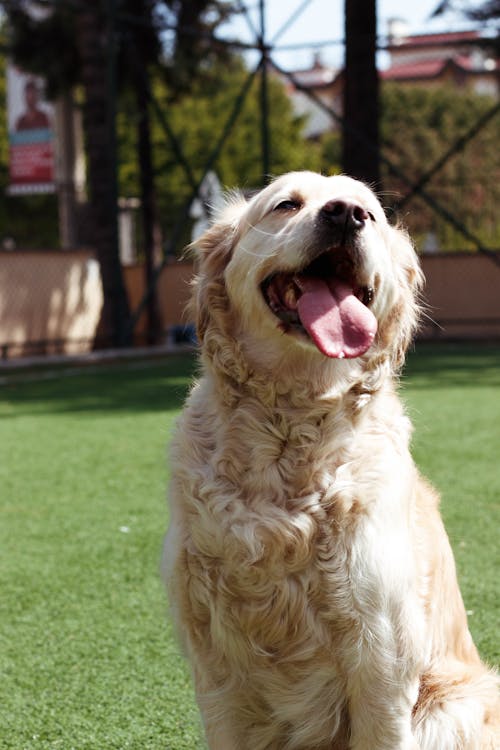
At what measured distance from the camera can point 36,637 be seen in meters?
3.94

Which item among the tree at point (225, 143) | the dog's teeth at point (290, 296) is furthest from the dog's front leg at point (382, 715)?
the tree at point (225, 143)

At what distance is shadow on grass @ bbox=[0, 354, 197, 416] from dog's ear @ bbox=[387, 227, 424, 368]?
18.6ft

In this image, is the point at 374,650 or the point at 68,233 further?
the point at 68,233

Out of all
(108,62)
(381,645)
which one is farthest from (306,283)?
(108,62)

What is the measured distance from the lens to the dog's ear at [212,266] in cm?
293

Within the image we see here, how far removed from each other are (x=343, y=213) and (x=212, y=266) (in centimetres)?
49

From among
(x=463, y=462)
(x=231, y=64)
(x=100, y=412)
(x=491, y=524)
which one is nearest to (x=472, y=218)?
(x=231, y=64)

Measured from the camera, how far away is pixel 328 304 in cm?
279

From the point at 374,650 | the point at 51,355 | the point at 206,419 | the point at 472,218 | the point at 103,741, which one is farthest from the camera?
the point at 472,218

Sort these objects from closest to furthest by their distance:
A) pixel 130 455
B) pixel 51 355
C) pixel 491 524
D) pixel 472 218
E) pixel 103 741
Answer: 1. pixel 103 741
2. pixel 491 524
3. pixel 130 455
4. pixel 51 355
5. pixel 472 218

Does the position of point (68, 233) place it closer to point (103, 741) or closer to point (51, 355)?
point (51, 355)

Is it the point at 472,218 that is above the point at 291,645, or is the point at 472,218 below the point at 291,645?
above

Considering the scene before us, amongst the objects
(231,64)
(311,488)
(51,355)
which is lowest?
(51,355)

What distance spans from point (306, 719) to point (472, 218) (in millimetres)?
20193
